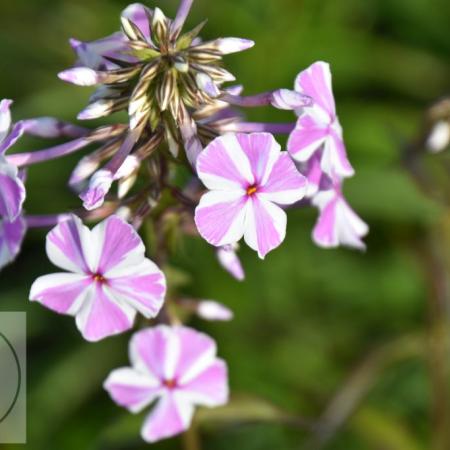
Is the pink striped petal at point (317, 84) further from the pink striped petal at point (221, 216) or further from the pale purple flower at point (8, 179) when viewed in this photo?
the pale purple flower at point (8, 179)

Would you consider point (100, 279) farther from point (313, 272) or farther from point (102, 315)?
point (313, 272)

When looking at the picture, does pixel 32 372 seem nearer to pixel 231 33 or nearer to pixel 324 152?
pixel 231 33

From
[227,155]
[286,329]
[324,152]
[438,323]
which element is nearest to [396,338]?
[438,323]

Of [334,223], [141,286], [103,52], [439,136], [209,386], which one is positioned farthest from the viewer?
[439,136]

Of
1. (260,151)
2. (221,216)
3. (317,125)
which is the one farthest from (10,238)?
(317,125)

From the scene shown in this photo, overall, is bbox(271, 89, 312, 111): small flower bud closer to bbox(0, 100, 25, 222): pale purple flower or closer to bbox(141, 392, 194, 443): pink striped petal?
bbox(0, 100, 25, 222): pale purple flower

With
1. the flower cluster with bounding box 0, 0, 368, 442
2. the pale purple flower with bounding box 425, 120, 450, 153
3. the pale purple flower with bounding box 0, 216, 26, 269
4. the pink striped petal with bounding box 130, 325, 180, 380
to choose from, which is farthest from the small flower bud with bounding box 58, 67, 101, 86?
the pale purple flower with bounding box 425, 120, 450, 153

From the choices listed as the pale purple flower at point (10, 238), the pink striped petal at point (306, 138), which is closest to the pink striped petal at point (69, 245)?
the pale purple flower at point (10, 238)
